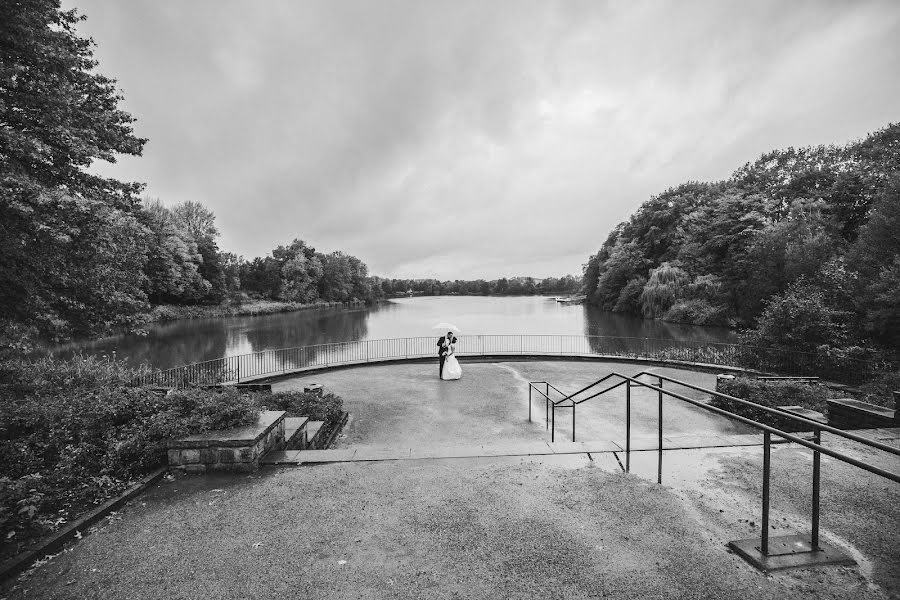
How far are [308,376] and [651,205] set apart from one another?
57746mm

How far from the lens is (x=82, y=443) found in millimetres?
4789

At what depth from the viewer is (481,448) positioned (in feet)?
17.9

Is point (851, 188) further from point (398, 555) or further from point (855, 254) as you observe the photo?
point (398, 555)

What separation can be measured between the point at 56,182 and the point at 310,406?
9436 millimetres

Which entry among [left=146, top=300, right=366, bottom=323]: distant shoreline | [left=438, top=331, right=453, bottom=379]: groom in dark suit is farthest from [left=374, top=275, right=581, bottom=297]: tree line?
[left=438, top=331, right=453, bottom=379]: groom in dark suit

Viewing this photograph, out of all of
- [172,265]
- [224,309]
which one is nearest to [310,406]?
[172,265]

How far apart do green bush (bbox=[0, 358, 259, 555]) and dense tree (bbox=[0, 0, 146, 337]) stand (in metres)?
4.61

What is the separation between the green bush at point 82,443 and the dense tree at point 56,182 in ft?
15.1

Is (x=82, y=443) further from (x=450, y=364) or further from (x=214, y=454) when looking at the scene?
(x=450, y=364)

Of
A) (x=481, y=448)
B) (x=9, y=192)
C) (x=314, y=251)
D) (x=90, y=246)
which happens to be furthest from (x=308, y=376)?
(x=314, y=251)

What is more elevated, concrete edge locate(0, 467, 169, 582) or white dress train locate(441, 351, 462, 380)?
concrete edge locate(0, 467, 169, 582)

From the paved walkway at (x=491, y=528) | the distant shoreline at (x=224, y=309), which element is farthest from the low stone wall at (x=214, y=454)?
the distant shoreline at (x=224, y=309)

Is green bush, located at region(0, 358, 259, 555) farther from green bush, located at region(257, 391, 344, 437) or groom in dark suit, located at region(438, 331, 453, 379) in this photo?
groom in dark suit, located at region(438, 331, 453, 379)

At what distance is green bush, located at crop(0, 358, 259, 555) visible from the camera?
3512mm
